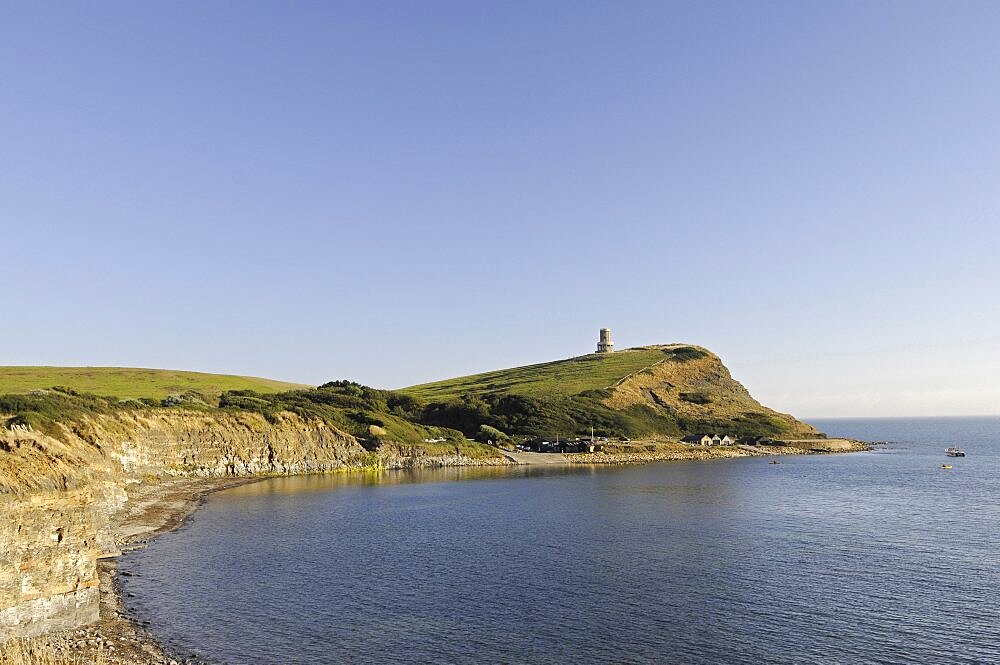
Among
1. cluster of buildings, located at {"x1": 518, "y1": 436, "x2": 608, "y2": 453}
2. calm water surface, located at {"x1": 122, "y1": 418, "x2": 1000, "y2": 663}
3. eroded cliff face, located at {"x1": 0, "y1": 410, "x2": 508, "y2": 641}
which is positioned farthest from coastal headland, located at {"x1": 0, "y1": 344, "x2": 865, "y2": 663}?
calm water surface, located at {"x1": 122, "y1": 418, "x2": 1000, "y2": 663}

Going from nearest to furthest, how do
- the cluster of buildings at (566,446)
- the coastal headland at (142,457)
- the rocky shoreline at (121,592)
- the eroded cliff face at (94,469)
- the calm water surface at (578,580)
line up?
the eroded cliff face at (94,469) → the coastal headland at (142,457) → the rocky shoreline at (121,592) → the calm water surface at (578,580) → the cluster of buildings at (566,446)

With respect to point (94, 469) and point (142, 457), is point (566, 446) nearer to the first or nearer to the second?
point (142, 457)

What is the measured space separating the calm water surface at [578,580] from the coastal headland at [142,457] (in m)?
4.82

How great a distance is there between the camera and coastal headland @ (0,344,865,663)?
108 feet

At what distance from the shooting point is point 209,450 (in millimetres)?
116875

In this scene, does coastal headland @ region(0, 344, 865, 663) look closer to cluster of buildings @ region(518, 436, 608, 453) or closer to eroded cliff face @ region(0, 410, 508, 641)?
eroded cliff face @ region(0, 410, 508, 641)

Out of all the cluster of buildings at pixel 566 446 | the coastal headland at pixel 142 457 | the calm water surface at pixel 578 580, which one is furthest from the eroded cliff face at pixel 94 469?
the cluster of buildings at pixel 566 446

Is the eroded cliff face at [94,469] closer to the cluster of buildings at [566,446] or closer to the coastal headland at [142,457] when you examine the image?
the coastal headland at [142,457]

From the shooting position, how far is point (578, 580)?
2009 inches

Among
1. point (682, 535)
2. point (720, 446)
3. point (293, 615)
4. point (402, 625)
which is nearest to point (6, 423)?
point (293, 615)

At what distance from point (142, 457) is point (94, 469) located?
27.1 meters

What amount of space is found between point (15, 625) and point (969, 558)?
215ft

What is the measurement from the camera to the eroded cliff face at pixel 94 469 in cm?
3195

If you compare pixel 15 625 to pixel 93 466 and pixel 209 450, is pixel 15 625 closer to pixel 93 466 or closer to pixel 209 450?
pixel 93 466
